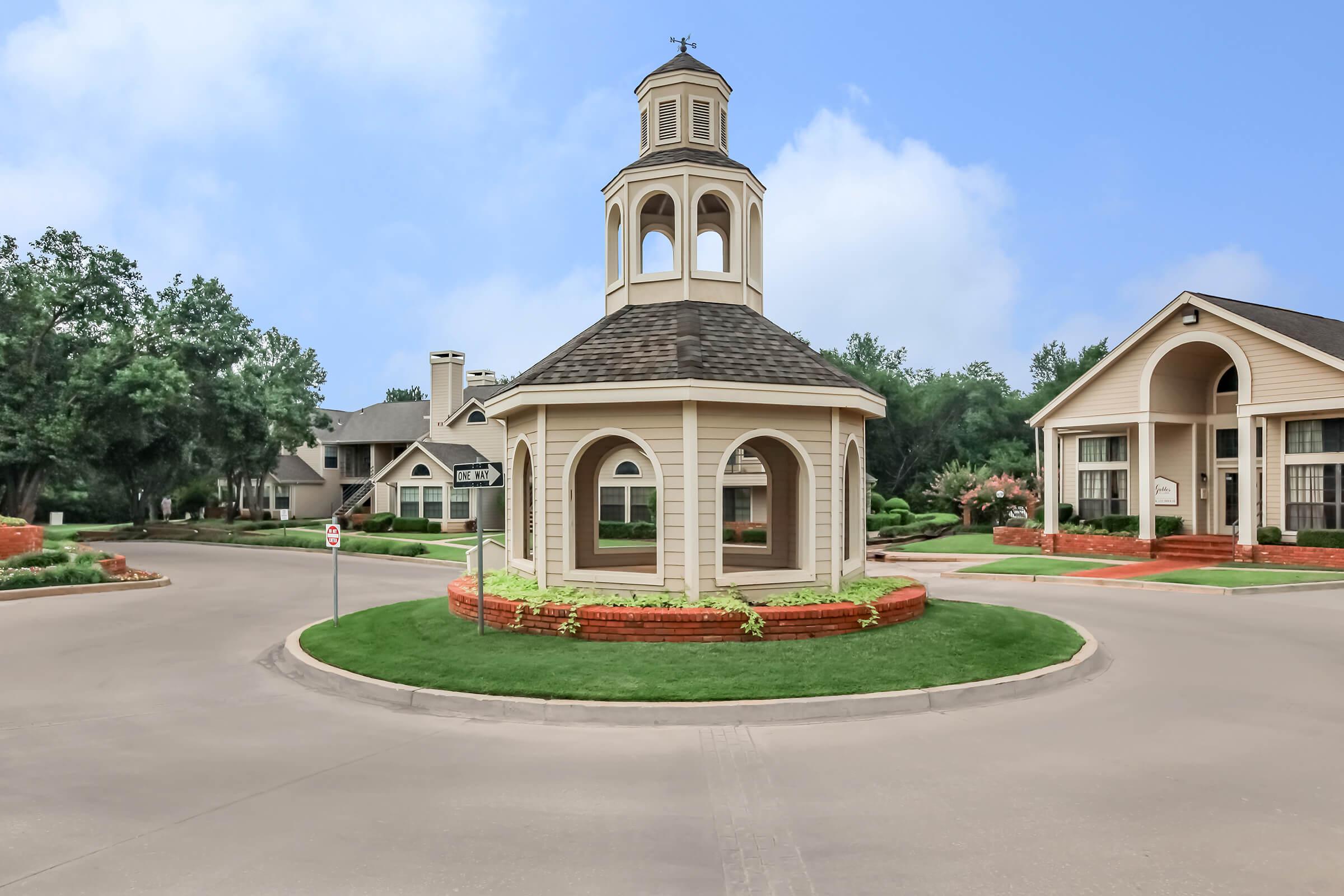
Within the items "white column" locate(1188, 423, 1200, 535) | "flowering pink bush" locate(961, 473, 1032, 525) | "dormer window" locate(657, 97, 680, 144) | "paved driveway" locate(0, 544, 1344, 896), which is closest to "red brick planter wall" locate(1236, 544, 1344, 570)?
"white column" locate(1188, 423, 1200, 535)

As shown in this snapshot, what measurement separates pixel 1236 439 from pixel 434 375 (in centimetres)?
3975

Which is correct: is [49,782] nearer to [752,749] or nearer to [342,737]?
[342,737]

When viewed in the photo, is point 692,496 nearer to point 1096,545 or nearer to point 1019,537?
point 1096,545

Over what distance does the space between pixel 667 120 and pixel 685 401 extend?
5955mm

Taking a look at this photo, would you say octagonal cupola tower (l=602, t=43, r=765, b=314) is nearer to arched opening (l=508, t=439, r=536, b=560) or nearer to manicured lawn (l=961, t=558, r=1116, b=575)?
arched opening (l=508, t=439, r=536, b=560)

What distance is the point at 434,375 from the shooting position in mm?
51906

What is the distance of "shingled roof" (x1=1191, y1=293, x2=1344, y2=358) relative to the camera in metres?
24.5

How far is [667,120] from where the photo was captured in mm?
15172

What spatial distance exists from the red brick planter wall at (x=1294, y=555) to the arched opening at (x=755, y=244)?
18.3 m

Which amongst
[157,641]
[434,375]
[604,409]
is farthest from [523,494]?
[434,375]

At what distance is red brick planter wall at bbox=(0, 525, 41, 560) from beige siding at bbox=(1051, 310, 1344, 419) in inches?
1256

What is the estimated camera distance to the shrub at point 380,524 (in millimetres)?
46875

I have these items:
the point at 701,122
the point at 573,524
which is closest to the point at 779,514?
the point at 573,524

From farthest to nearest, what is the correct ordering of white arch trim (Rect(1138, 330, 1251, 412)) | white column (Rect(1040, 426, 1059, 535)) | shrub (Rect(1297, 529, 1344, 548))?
white column (Rect(1040, 426, 1059, 535)), white arch trim (Rect(1138, 330, 1251, 412)), shrub (Rect(1297, 529, 1344, 548))
